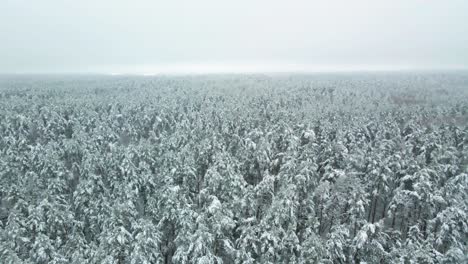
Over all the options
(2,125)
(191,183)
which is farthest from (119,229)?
(2,125)

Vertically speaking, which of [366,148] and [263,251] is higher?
[366,148]

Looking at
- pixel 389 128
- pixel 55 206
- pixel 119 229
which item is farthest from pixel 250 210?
pixel 389 128

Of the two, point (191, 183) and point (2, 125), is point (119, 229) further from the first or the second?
point (2, 125)

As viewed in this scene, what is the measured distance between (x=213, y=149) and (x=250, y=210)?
1408cm

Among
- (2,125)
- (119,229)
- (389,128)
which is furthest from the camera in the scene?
(2,125)

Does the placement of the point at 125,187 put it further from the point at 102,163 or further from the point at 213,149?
the point at 213,149

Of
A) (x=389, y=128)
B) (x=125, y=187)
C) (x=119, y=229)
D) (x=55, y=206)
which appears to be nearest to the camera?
(x=119, y=229)

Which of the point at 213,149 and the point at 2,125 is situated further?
the point at 2,125

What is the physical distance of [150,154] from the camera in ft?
126

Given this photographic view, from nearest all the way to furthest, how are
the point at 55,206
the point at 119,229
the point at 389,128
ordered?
1. the point at 119,229
2. the point at 55,206
3. the point at 389,128

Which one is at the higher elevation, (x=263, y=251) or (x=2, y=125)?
(x=2, y=125)

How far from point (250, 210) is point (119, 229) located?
11021mm

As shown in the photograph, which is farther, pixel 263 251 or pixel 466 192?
pixel 466 192

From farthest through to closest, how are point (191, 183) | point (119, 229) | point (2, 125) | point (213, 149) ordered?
point (2, 125)
point (213, 149)
point (191, 183)
point (119, 229)
